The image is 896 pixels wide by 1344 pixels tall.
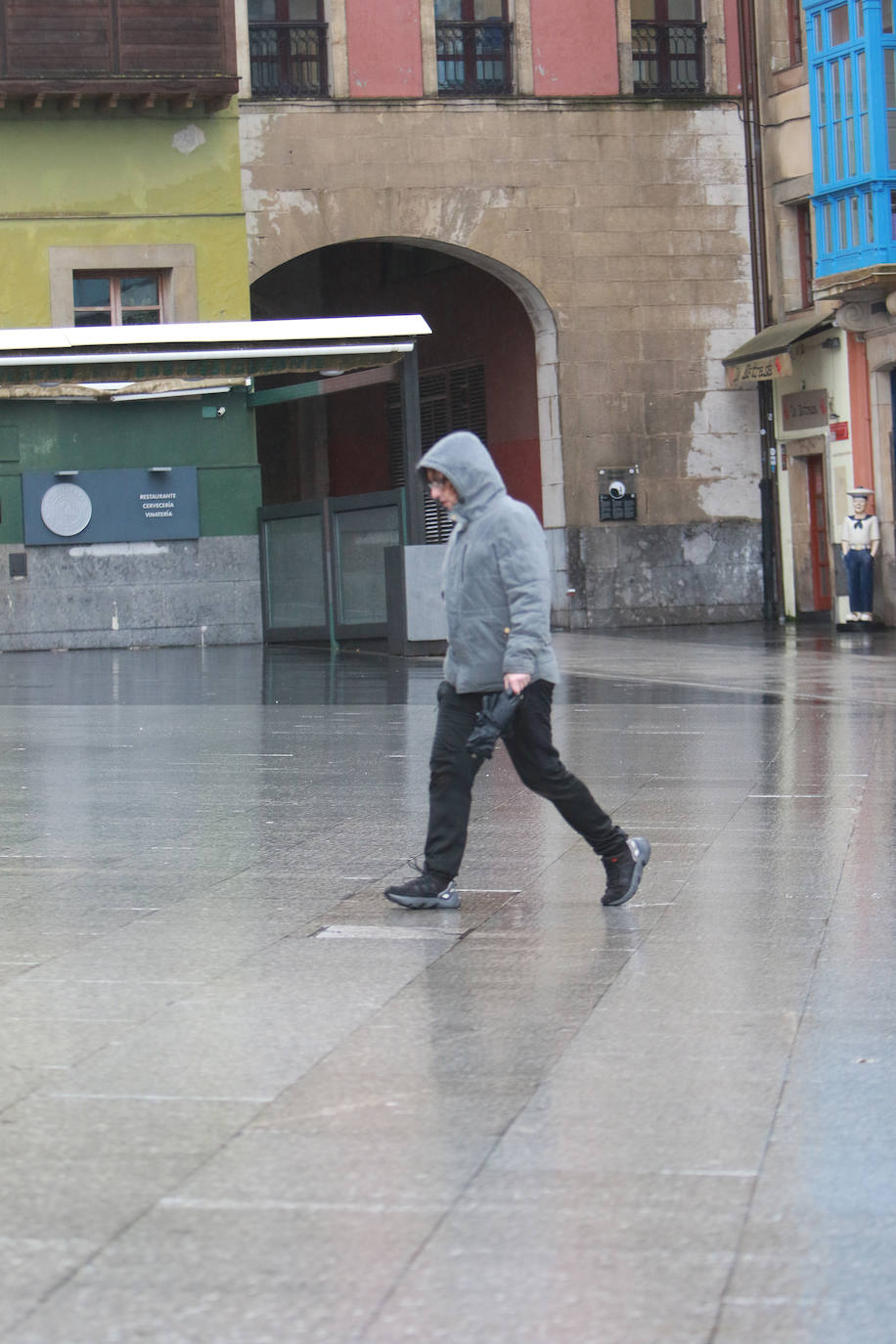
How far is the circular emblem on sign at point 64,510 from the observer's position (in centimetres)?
2609

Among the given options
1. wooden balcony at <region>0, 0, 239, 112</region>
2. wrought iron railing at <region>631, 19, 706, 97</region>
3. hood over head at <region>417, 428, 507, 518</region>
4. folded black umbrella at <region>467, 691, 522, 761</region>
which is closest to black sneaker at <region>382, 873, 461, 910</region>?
folded black umbrella at <region>467, 691, 522, 761</region>

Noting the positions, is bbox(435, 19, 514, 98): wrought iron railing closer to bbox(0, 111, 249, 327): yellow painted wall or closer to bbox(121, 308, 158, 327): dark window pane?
bbox(0, 111, 249, 327): yellow painted wall

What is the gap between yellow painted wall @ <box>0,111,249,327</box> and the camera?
26.0 m

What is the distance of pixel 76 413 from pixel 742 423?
369 inches

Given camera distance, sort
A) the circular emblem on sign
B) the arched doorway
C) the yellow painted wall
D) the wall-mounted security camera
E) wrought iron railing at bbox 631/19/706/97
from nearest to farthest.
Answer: the yellow painted wall
the circular emblem on sign
the wall-mounted security camera
wrought iron railing at bbox 631/19/706/97
the arched doorway

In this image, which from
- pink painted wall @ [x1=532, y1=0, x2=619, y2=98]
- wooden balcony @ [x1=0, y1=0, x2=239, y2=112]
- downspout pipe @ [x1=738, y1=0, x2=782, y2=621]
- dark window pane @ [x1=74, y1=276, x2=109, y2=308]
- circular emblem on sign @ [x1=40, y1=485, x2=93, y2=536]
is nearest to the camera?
wooden balcony @ [x1=0, y1=0, x2=239, y2=112]

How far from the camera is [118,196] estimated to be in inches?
1033

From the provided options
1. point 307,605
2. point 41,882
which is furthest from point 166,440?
point 41,882

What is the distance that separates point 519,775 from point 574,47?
22526 millimetres

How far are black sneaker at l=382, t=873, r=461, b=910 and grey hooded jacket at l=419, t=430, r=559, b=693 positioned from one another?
0.69 meters

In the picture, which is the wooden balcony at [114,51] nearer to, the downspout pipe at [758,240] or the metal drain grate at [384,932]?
the downspout pipe at [758,240]

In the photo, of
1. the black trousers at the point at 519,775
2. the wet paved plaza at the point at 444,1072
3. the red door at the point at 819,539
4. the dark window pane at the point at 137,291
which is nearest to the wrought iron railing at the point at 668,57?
the red door at the point at 819,539

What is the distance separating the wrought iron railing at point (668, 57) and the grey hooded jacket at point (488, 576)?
22471 millimetres

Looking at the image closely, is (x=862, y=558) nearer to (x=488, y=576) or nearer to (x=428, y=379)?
(x=428, y=379)
